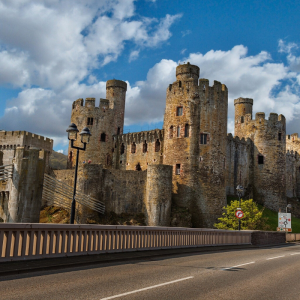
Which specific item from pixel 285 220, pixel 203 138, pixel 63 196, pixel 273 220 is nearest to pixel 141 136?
pixel 203 138

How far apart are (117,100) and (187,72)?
50.3 ft

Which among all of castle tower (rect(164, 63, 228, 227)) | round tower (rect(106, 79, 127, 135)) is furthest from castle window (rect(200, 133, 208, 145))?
round tower (rect(106, 79, 127, 135))

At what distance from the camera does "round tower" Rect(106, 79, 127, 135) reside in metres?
57.7

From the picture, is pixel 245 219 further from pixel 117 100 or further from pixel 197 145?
pixel 117 100

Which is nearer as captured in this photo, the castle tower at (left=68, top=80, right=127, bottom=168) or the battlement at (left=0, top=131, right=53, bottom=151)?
the battlement at (left=0, top=131, right=53, bottom=151)

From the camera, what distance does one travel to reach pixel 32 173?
2161 cm

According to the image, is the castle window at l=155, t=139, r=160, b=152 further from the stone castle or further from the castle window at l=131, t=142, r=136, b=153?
the castle window at l=131, t=142, r=136, b=153

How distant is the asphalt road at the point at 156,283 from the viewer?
27.0ft

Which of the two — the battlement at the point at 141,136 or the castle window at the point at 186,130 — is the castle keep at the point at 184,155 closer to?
the battlement at the point at 141,136

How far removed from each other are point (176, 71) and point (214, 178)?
14.7m

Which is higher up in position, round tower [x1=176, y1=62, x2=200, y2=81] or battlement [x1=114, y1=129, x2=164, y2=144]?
round tower [x1=176, y1=62, x2=200, y2=81]

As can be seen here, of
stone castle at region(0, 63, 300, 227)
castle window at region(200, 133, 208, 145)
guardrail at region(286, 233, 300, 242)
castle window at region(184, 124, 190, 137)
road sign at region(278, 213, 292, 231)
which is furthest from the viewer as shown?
castle window at region(184, 124, 190, 137)

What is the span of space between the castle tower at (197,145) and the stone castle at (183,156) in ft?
0.36

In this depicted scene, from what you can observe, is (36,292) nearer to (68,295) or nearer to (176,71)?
(68,295)
